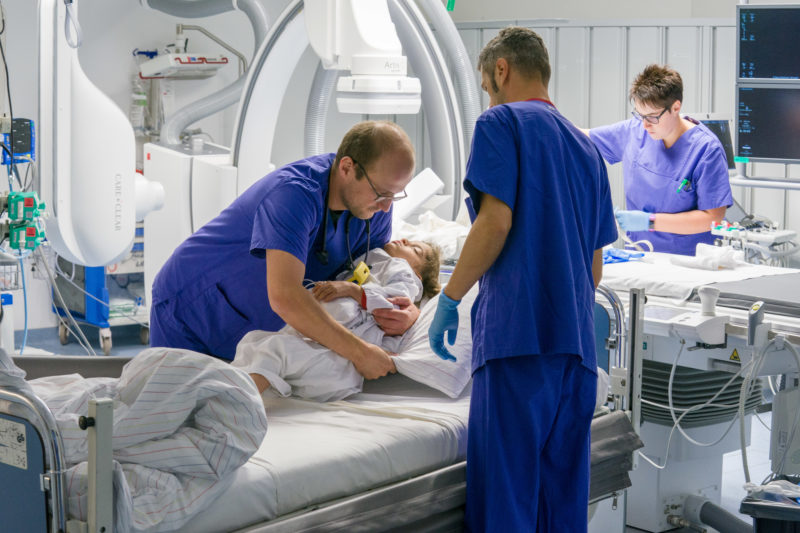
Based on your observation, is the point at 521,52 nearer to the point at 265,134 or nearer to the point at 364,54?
the point at 364,54

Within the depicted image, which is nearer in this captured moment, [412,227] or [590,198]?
[590,198]

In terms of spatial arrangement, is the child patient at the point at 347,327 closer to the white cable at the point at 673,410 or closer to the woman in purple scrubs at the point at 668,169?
the white cable at the point at 673,410

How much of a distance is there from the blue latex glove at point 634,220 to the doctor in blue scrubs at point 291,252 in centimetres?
159

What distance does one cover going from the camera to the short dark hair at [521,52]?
2.35 meters

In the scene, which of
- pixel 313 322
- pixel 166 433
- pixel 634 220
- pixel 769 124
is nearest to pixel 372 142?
pixel 313 322

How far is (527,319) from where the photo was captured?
2.23 meters

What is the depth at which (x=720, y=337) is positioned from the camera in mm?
3062

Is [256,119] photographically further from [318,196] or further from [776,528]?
[776,528]

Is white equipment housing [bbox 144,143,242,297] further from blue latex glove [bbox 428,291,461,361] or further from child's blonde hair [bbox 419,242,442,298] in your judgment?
blue latex glove [bbox 428,291,461,361]

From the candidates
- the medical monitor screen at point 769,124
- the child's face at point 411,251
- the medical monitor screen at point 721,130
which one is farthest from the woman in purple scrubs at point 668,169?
the child's face at point 411,251

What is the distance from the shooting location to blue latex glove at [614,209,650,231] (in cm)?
418

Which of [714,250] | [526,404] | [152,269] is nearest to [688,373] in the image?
[714,250]

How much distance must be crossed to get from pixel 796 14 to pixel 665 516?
2.20 meters

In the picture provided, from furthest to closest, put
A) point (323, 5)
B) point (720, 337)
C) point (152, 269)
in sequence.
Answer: point (152, 269), point (323, 5), point (720, 337)
